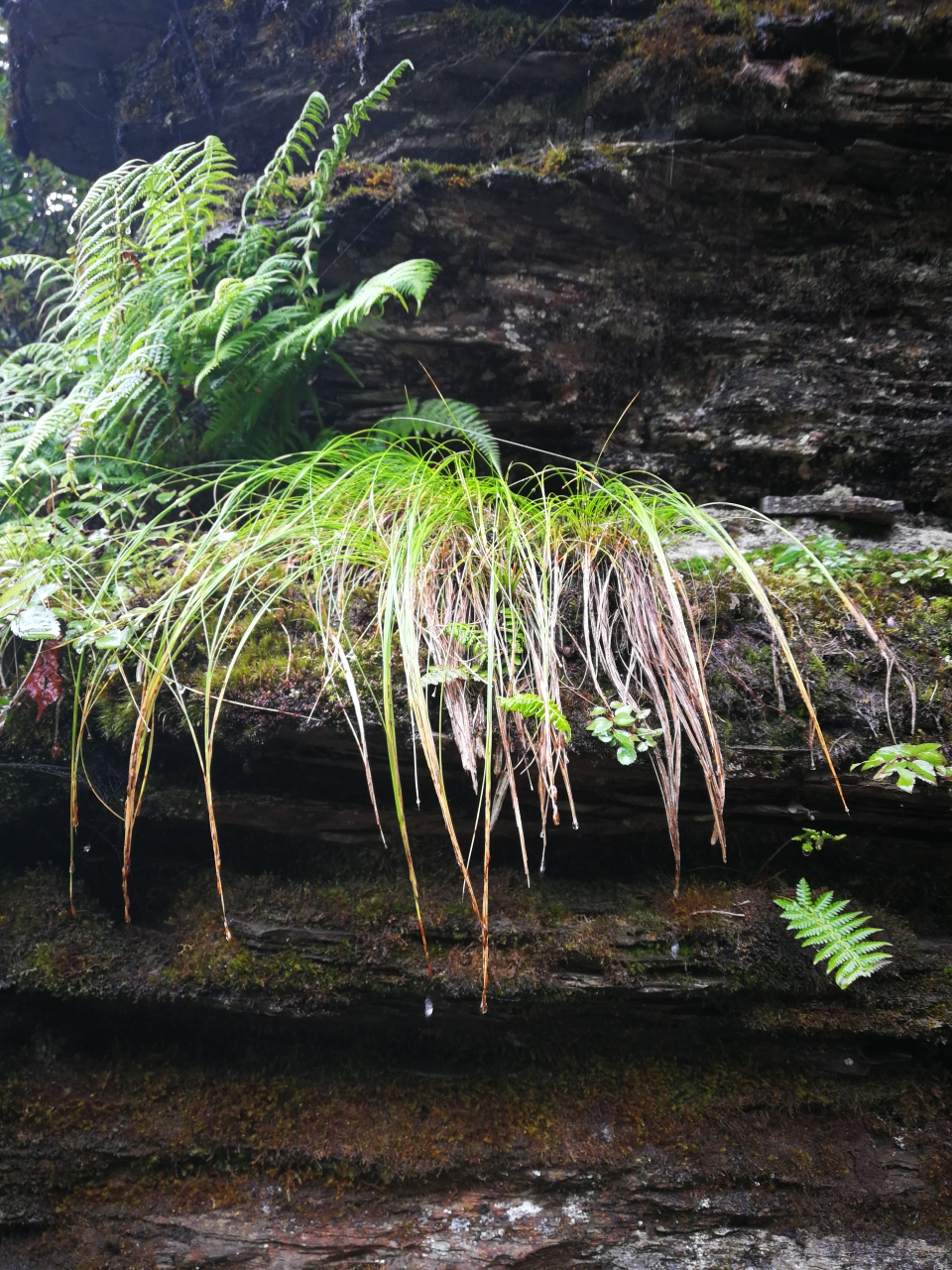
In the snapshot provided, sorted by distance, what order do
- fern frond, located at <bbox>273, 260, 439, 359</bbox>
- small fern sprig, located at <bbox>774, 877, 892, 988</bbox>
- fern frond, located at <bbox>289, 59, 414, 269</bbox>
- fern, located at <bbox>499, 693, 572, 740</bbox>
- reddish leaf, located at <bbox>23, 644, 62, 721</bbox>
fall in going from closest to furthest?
fern, located at <bbox>499, 693, 572, 740</bbox>
small fern sprig, located at <bbox>774, 877, 892, 988</bbox>
reddish leaf, located at <bbox>23, 644, 62, 721</bbox>
fern frond, located at <bbox>273, 260, 439, 359</bbox>
fern frond, located at <bbox>289, 59, 414, 269</bbox>

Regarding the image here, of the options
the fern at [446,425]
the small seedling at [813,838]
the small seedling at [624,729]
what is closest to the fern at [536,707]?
the small seedling at [624,729]

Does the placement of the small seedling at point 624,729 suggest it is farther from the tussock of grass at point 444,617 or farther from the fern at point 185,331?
the fern at point 185,331

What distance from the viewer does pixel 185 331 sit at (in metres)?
2.30

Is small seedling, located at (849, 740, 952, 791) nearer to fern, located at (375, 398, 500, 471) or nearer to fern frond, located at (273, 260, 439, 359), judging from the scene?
fern, located at (375, 398, 500, 471)

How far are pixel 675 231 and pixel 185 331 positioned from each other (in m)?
1.99

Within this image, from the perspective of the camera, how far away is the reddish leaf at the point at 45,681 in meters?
1.85

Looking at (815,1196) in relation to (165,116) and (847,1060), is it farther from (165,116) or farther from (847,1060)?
(165,116)

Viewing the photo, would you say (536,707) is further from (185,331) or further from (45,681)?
(185,331)

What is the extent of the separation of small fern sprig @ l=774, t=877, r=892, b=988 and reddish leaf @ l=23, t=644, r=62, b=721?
200 cm

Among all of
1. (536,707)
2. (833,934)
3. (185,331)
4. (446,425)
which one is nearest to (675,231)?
(446,425)

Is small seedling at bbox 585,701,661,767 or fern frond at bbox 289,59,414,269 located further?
fern frond at bbox 289,59,414,269

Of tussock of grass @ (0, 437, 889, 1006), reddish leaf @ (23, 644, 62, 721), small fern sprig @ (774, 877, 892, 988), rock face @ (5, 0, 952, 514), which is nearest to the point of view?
small fern sprig @ (774, 877, 892, 988)

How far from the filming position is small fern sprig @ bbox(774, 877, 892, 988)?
1.56m

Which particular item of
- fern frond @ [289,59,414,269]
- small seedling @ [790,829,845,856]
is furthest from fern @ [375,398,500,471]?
small seedling @ [790,829,845,856]
